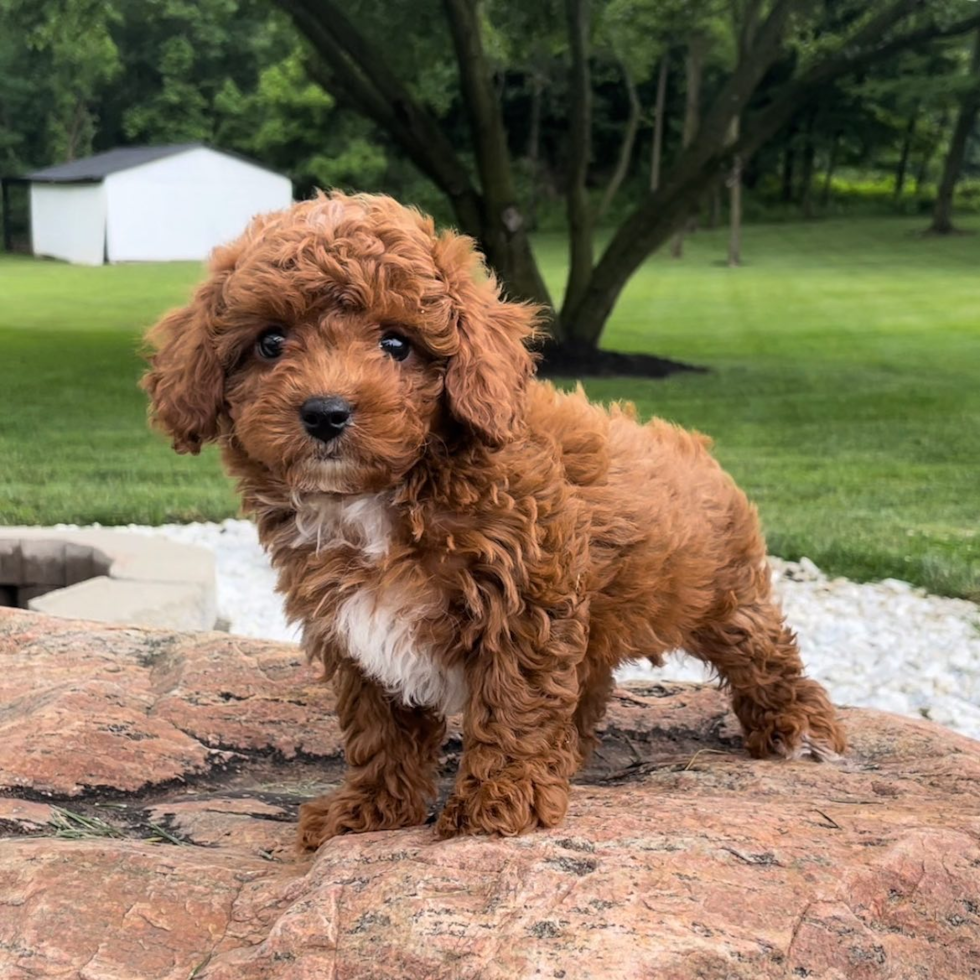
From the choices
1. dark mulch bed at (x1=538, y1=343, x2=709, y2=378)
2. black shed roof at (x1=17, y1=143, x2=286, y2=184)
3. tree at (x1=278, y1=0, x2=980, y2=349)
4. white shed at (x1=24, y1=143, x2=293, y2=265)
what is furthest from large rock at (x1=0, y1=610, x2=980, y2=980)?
black shed roof at (x1=17, y1=143, x2=286, y2=184)

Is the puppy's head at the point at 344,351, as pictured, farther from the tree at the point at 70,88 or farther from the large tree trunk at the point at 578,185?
the tree at the point at 70,88

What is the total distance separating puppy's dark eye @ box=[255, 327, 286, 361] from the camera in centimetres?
308

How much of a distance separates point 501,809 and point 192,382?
1409 mm

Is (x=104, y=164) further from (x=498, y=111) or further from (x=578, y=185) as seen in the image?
(x=498, y=111)

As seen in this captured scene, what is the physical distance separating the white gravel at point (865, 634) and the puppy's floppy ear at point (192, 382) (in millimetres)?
3576

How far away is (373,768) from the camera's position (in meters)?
3.53

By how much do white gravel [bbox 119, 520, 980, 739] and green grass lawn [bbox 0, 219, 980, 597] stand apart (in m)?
0.40

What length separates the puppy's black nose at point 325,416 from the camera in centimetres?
283

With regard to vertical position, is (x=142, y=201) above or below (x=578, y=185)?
below

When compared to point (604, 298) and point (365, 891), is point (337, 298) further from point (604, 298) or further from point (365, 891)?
point (604, 298)

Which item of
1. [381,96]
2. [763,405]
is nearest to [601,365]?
[763,405]

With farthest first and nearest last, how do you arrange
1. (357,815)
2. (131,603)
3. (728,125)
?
(728,125), (131,603), (357,815)

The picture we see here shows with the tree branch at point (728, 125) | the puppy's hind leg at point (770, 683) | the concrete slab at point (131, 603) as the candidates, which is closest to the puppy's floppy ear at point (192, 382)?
the puppy's hind leg at point (770, 683)

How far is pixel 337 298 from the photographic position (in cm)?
299
